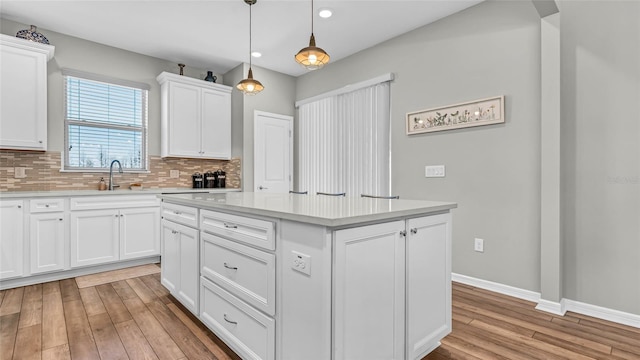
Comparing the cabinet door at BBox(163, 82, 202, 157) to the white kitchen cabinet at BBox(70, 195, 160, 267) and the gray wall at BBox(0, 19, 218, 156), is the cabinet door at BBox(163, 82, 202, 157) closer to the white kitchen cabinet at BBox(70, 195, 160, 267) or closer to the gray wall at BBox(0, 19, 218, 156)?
the gray wall at BBox(0, 19, 218, 156)

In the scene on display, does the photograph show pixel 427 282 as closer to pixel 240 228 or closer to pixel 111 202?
pixel 240 228

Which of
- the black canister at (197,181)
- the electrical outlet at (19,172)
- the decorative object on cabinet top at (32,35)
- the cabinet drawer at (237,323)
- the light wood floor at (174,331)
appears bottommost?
the light wood floor at (174,331)

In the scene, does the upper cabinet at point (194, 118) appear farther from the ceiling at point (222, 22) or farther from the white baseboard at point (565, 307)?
the white baseboard at point (565, 307)

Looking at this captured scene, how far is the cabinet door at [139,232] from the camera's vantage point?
370 cm

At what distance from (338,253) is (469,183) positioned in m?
2.37

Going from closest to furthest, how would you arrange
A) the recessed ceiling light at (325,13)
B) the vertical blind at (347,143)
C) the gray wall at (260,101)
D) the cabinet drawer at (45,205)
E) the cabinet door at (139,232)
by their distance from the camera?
the cabinet drawer at (45,205) < the recessed ceiling light at (325,13) < the cabinet door at (139,232) < the vertical blind at (347,143) < the gray wall at (260,101)

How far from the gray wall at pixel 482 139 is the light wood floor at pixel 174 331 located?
523 millimetres

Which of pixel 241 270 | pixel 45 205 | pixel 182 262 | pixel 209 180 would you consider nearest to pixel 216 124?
pixel 209 180

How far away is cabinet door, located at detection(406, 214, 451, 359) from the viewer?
163 centimetres

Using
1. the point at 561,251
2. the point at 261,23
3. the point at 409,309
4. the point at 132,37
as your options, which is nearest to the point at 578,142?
the point at 561,251

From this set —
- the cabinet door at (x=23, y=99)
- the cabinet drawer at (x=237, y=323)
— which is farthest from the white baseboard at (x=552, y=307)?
the cabinet door at (x=23, y=99)

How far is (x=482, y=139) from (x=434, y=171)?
1.91 feet

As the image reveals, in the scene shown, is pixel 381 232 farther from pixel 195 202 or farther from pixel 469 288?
pixel 469 288

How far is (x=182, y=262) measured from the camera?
2.45m
